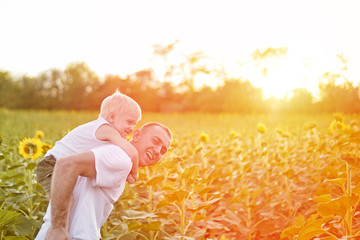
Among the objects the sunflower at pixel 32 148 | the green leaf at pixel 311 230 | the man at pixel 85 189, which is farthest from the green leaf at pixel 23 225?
the green leaf at pixel 311 230

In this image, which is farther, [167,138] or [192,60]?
[192,60]

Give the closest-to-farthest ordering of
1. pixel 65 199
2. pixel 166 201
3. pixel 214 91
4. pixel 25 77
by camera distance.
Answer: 1. pixel 65 199
2. pixel 166 201
3. pixel 214 91
4. pixel 25 77

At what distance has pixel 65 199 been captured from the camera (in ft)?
4.71

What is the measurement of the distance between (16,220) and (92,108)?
25.7 m

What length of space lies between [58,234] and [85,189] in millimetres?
190

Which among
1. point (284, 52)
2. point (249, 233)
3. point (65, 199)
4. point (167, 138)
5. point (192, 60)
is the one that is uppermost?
point (192, 60)

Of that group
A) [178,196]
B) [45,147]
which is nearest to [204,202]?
[178,196]

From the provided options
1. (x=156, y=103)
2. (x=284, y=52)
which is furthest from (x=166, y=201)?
(x=156, y=103)

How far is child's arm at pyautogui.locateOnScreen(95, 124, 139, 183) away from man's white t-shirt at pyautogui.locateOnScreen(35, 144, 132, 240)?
0.08 feet

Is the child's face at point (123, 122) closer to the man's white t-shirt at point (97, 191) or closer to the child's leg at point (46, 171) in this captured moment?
the man's white t-shirt at point (97, 191)

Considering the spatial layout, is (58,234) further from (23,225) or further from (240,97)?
(240,97)

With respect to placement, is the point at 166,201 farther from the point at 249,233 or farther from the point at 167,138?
the point at 249,233

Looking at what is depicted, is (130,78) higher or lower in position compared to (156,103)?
higher

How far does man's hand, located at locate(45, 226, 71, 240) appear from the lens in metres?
1.45
